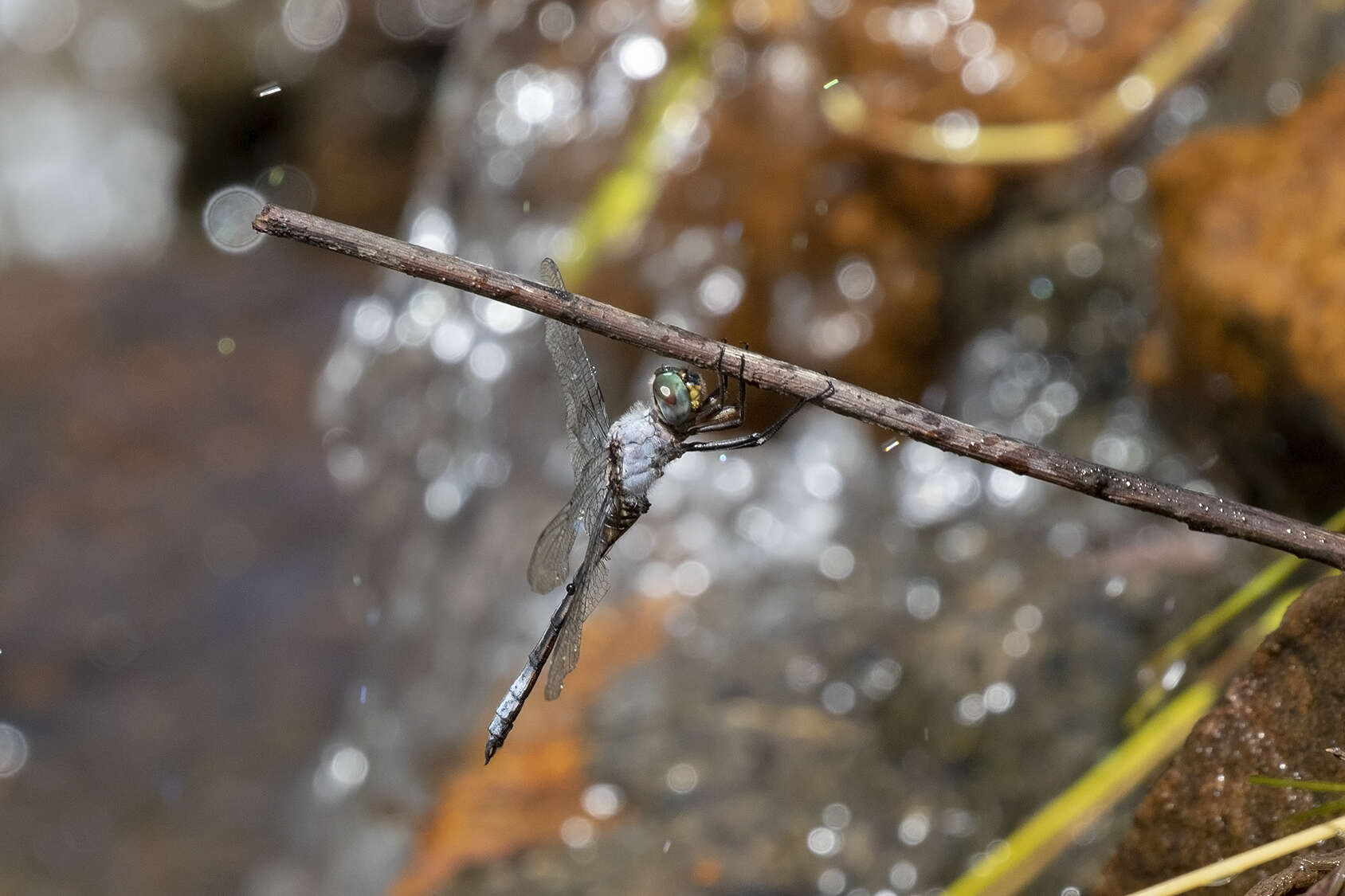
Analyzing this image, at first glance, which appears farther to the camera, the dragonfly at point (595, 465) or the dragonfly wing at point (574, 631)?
the dragonfly wing at point (574, 631)

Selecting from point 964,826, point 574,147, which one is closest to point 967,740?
point 964,826

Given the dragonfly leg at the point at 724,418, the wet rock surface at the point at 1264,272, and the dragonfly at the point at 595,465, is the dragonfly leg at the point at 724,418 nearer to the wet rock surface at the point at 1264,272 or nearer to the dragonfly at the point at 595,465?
the dragonfly at the point at 595,465

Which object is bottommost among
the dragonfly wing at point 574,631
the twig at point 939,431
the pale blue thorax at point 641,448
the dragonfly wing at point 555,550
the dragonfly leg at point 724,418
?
the dragonfly wing at point 574,631

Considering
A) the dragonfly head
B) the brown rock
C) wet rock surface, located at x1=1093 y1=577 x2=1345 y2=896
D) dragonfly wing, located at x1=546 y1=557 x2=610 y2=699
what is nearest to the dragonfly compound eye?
the dragonfly head

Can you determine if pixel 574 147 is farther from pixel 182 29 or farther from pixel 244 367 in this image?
pixel 182 29

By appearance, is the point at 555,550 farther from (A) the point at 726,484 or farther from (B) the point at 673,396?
(A) the point at 726,484

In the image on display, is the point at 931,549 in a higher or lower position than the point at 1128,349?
lower

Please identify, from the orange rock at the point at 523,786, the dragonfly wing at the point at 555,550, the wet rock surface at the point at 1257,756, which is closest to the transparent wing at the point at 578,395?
the dragonfly wing at the point at 555,550

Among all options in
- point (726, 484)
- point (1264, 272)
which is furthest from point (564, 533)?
point (1264, 272)
